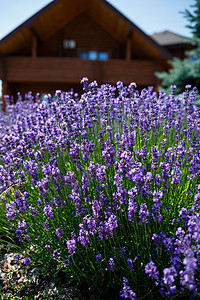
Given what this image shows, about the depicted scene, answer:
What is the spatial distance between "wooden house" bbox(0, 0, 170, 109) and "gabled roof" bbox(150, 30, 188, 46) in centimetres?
511

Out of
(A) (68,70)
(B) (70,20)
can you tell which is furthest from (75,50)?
(A) (68,70)

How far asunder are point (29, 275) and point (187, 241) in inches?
80.1

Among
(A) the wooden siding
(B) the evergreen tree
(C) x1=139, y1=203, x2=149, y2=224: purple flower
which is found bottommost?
(C) x1=139, y1=203, x2=149, y2=224: purple flower

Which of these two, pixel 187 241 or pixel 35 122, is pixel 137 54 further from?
pixel 187 241

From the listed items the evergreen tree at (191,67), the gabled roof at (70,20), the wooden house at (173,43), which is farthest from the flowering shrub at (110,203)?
the wooden house at (173,43)

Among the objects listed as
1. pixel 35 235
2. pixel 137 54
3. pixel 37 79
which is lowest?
pixel 35 235

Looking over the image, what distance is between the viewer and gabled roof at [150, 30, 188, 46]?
65.0 feet

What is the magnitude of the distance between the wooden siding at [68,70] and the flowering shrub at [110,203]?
34.9 feet

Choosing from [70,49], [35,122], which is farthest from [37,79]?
[35,122]

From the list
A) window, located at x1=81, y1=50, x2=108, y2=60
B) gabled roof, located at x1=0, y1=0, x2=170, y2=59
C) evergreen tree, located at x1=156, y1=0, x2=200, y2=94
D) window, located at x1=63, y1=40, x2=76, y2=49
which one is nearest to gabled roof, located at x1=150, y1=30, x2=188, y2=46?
gabled roof, located at x1=0, y1=0, x2=170, y2=59

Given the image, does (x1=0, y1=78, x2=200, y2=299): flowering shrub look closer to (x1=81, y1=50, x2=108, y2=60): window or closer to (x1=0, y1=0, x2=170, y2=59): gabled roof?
(x1=0, y1=0, x2=170, y2=59): gabled roof

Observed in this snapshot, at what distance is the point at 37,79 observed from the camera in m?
14.3

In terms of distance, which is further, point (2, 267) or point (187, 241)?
point (2, 267)

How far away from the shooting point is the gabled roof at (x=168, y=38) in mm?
19812
